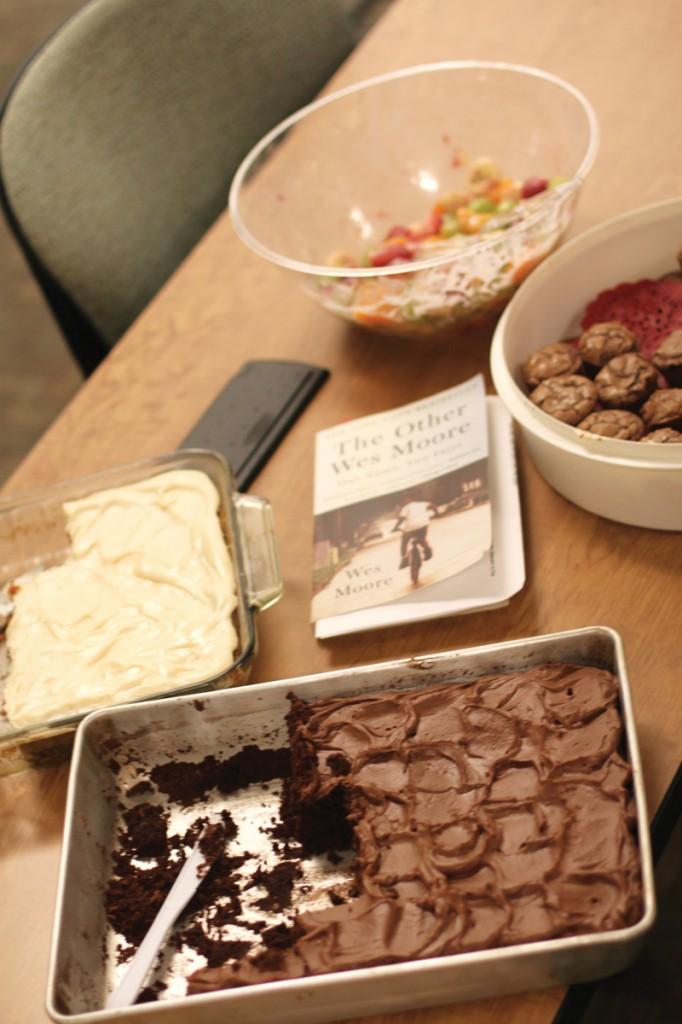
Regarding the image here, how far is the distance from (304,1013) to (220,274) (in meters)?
1.12

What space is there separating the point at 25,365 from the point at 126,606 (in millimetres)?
2120

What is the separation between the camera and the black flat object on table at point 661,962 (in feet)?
2.90

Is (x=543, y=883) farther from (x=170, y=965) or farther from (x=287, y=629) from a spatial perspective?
(x=287, y=629)

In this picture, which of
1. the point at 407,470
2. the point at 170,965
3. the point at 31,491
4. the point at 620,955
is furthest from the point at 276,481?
the point at 620,955

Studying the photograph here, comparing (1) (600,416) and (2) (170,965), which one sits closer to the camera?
(2) (170,965)

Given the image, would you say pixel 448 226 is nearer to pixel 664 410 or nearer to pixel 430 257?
pixel 430 257

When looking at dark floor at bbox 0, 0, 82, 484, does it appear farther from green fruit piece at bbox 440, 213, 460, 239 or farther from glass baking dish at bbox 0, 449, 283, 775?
green fruit piece at bbox 440, 213, 460, 239

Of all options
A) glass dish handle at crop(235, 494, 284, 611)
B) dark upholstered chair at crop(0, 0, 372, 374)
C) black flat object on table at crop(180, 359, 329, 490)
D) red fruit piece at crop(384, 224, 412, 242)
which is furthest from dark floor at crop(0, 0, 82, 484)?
glass dish handle at crop(235, 494, 284, 611)

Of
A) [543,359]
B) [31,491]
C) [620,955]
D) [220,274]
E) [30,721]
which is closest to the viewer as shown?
[620,955]

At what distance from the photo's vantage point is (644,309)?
1.20 metres

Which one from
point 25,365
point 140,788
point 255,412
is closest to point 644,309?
point 255,412

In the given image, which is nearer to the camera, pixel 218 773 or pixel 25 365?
pixel 218 773

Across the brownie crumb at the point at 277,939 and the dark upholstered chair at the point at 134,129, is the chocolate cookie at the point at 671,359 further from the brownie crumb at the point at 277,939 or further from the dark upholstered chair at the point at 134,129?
the dark upholstered chair at the point at 134,129

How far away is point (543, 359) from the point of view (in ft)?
3.72
